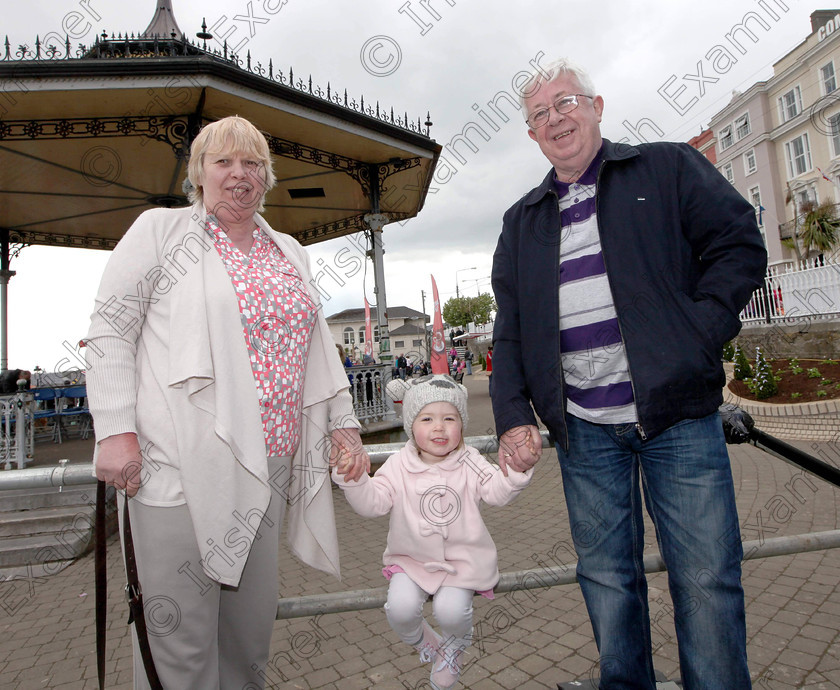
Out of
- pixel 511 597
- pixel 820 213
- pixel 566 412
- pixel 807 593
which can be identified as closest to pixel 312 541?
pixel 566 412

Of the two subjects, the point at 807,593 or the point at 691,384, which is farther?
the point at 807,593

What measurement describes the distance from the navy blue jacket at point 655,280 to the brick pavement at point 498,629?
5.51 feet

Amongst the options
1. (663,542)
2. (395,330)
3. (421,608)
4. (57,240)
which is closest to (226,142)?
(421,608)

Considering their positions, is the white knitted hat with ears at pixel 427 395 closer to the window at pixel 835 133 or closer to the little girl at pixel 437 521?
the little girl at pixel 437 521

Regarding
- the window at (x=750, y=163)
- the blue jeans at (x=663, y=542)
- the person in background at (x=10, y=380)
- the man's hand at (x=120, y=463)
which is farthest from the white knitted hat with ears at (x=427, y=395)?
the window at (x=750, y=163)

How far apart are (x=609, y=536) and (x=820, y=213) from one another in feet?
81.4

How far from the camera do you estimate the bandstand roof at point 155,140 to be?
18.6ft

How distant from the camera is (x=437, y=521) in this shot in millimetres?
1814

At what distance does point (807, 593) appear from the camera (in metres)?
3.21

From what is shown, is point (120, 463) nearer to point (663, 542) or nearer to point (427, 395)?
point (427, 395)

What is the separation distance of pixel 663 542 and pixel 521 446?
52cm

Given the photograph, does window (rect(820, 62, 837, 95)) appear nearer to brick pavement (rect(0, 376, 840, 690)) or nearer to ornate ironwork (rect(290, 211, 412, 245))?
ornate ironwork (rect(290, 211, 412, 245))

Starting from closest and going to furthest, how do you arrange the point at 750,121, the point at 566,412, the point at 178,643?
the point at 178,643 < the point at 566,412 < the point at 750,121

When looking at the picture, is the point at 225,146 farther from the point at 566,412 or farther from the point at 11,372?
the point at 11,372
